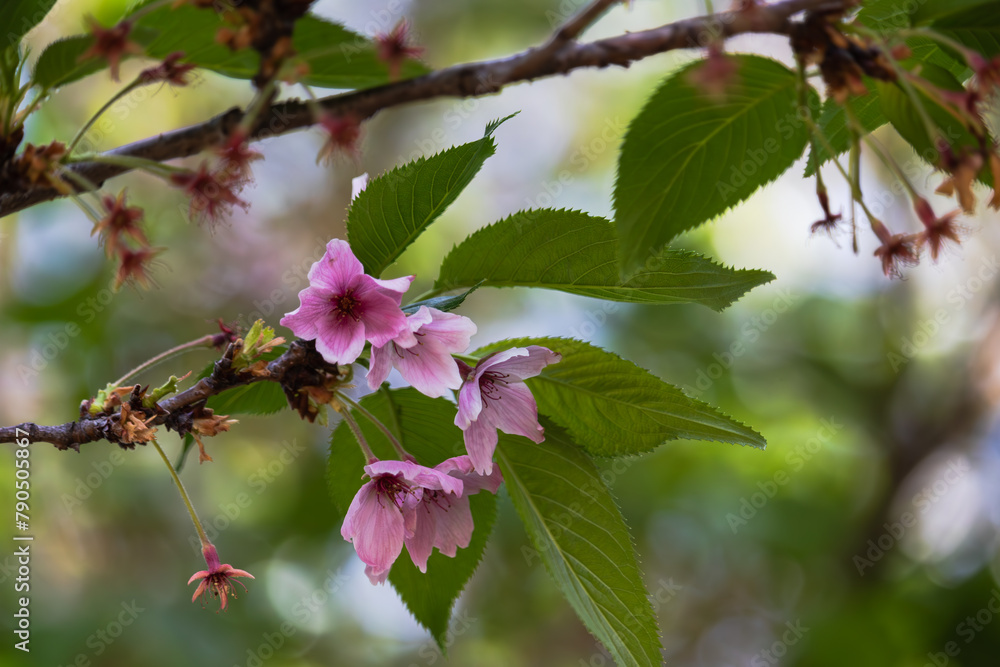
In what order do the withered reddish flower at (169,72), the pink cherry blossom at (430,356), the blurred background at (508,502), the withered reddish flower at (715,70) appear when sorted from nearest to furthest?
1. the withered reddish flower at (715,70)
2. the withered reddish flower at (169,72)
3. the pink cherry blossom at (430,356)
4. the blurred background at (508,502)

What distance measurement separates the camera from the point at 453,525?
0.71m

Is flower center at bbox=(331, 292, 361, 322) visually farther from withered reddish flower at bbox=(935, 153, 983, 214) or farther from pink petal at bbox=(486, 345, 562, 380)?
withered reddish flower at bbox=(935, 153, 983, 214)

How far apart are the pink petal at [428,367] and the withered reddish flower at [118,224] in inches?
9.4

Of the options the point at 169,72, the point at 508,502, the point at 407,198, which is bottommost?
the point at 508,502

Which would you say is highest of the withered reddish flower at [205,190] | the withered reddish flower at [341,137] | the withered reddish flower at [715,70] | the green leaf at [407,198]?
the withered reddish flower at [715,70]

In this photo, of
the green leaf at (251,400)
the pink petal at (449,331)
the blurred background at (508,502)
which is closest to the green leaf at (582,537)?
the pink petal at (449,331)

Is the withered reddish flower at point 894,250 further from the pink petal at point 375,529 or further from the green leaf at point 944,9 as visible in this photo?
the pink petal at point 375,529

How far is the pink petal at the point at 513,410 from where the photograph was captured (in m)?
0.67

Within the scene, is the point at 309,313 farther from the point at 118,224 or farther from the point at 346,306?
the point at 118,224

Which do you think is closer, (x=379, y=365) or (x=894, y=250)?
(x=894, y=250)

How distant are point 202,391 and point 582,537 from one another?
14.3 inches

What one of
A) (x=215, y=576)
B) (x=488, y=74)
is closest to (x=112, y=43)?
(x=488, y=74)

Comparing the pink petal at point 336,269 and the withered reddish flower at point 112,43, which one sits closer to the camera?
the withered reddish flower at point 112,43

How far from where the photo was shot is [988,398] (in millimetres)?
2424
